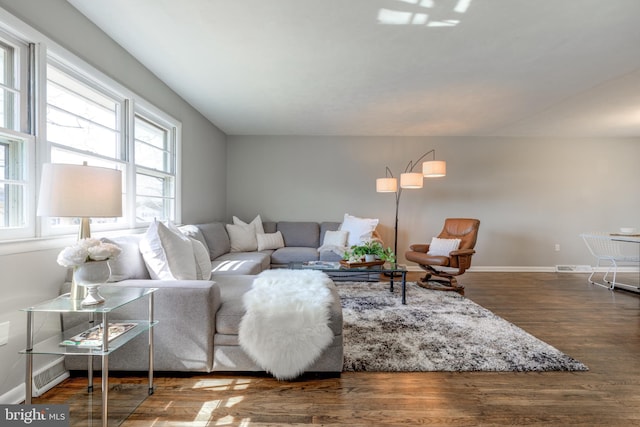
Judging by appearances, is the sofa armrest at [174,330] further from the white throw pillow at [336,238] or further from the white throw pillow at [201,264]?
the white throw pillow at [336,238]

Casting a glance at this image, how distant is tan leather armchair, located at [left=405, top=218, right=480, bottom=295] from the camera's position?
3846 millimetres

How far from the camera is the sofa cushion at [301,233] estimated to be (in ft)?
16.0

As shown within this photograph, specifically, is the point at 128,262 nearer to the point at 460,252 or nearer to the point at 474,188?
the point at 460,252

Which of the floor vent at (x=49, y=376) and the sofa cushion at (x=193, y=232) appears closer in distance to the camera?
the floor vent at (x=49, y=376)

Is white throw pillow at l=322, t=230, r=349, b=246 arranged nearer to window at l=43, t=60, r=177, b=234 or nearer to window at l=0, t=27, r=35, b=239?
window at l=43, t=60, r=177, b=234

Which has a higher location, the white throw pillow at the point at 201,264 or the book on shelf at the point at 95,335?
the white throw pillow at the point at 201,264

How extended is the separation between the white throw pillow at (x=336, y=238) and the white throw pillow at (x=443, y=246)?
125 centimetres

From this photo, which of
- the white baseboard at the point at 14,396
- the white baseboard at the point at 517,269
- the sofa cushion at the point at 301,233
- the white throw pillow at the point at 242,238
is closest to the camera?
the white baseboard at the point at 14,396

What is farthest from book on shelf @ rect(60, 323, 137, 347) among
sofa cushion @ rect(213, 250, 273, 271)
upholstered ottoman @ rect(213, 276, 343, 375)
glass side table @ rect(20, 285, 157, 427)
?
sofa cushion @ rect(213, 250, 273, 271)

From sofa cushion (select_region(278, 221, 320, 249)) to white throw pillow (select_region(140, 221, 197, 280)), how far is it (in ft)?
9.13

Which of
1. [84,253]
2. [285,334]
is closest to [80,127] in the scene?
[84,253]

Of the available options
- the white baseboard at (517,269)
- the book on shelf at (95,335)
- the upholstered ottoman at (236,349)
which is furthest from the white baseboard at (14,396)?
the white baseboard at (517,269)

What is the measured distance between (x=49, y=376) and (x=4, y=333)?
391 millimetres

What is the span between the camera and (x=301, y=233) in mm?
4938
